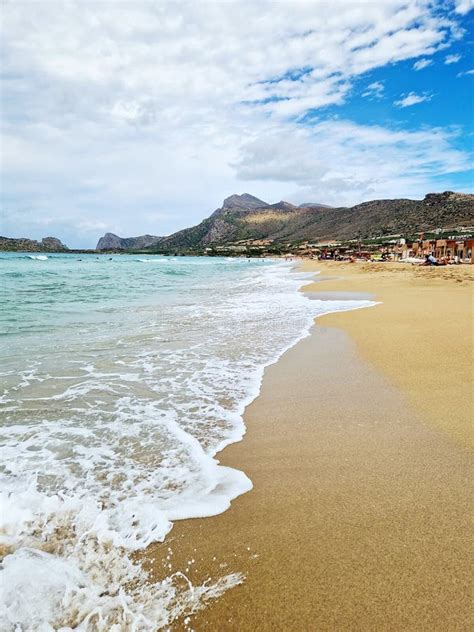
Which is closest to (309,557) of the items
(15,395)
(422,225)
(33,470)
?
(33,470)

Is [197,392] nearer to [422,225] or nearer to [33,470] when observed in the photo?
[33,470]

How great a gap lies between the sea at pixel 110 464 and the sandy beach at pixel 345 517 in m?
0.18

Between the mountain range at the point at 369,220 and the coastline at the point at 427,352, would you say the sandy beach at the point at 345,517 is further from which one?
the mountain range at the point at 369,220

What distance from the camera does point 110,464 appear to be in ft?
11.3

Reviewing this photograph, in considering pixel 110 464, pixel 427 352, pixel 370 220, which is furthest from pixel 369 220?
pixel 110 464

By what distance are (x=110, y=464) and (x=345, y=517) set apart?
2020 mm

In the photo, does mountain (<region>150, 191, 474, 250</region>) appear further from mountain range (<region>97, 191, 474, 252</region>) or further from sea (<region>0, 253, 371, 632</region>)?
sea (<region>0, 253, 371, 632</region>)

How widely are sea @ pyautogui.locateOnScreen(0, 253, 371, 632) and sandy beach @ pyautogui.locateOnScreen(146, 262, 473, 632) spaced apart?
0.58 feet

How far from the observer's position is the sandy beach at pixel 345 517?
196cm

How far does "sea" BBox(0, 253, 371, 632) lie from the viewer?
2.07m

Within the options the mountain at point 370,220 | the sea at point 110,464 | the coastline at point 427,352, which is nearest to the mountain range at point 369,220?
the mountain at point 370,220

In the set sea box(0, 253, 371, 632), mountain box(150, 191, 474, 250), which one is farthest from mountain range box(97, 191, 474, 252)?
sea box(0, 253, 371, 632)

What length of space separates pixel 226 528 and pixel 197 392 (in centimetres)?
275

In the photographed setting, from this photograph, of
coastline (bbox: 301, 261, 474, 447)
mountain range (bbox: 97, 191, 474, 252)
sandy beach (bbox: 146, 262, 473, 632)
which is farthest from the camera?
mountain range (bbox: 97, 191, 474, 252)
